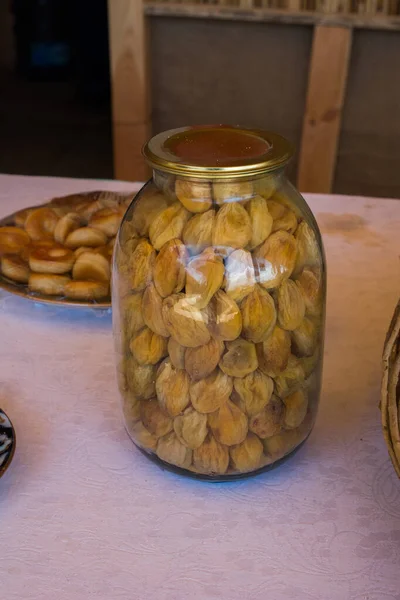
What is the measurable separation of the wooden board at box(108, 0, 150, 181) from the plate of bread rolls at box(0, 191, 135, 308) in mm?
1194

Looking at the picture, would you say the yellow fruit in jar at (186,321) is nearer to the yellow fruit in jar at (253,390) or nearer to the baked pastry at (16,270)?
the yellow fruit in jar at (253,390)

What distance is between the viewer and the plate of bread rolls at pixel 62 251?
2.39ft

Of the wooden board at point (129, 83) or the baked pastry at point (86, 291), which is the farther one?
the wooden board at point (129, 83)

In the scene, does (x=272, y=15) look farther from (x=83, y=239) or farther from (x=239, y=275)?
(x=239, y=275)

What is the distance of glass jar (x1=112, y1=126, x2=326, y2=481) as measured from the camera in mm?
475

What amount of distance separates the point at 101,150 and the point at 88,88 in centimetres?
67

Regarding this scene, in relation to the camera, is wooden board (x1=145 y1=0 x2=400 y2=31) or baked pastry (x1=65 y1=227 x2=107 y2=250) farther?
wooden board (x1=145 y1=0 x2=400 y2=31)

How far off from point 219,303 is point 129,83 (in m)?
1.67

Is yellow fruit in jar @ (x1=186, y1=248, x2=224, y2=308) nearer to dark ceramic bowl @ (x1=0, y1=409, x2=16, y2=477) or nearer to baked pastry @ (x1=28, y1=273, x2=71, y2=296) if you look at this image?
dark ceramic bowl @ (x1=0, y1=409, x2=16, y2=477)

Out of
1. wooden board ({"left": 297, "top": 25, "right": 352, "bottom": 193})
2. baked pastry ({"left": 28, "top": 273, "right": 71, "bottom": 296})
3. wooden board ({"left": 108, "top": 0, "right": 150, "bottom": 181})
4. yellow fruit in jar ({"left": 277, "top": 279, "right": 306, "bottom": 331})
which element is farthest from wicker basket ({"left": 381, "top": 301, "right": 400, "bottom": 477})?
wooden board ({"left": 108, "top": 0, "right": 150, "bottom": 181})

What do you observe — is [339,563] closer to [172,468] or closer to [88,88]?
[172,468]

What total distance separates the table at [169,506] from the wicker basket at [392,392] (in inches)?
2.8

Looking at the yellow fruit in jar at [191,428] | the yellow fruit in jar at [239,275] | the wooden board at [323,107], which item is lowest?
the wooden board at [323,107]

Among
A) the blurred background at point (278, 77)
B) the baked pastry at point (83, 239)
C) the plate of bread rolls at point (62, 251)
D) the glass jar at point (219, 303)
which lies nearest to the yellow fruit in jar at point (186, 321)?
the glass jar at point (219, 303)
